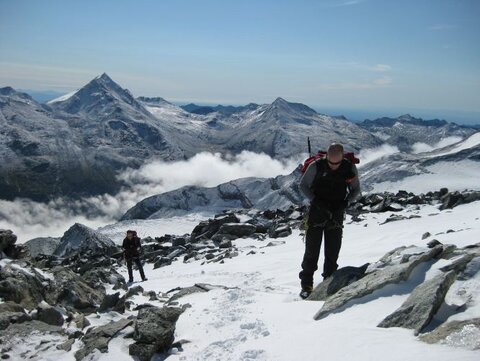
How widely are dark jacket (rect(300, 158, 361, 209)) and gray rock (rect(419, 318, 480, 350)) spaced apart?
4.41 metres

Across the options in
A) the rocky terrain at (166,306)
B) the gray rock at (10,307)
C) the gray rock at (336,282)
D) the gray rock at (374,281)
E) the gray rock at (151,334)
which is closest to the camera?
the rocky terrain at (166,306)

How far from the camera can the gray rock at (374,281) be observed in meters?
8.80

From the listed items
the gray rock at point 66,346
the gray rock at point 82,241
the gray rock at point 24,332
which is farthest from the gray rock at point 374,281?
the gray rock at point 82,241

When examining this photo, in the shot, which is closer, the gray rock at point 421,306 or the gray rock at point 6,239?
the gray rock at point 421,306

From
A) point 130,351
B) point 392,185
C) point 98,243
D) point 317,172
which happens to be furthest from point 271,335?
point 392,185

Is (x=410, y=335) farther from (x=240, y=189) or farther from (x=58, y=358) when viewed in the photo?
(x=240, y=189)

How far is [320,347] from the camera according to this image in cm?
704

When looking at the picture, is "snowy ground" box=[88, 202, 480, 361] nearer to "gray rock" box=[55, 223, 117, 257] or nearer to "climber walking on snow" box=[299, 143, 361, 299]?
"climber walking on snow" box=[299, 143, 361, 299]

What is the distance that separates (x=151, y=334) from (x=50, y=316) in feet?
10.9

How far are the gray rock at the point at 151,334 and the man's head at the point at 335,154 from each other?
4.90 meters

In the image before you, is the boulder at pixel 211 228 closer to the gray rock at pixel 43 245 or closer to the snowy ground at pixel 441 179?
the gray rock at pixel 43 245

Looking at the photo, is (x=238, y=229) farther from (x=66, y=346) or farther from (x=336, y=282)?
(x=66, y=346)

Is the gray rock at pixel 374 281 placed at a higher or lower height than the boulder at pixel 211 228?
higher

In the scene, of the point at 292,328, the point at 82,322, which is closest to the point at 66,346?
the point at 82,322
